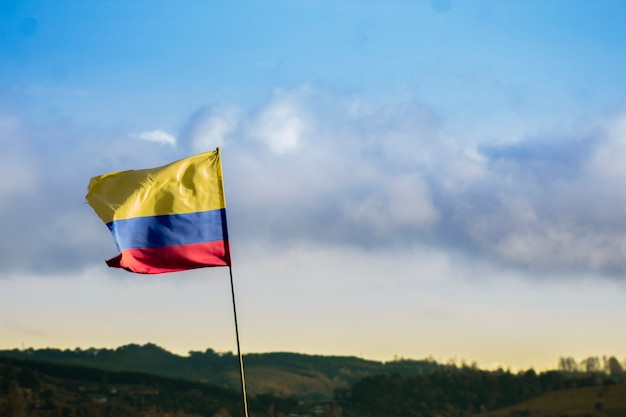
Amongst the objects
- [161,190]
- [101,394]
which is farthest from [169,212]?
[101,394]

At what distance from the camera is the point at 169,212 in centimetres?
2780

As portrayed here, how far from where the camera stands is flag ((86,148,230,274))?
2744cm

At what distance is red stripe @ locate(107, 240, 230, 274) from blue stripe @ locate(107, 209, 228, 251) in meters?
0.16

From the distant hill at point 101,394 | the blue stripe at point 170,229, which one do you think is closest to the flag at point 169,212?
the blue stripe at point 170,229

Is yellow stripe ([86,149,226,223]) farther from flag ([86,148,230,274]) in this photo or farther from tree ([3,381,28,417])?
tree ([3,381,28,417])

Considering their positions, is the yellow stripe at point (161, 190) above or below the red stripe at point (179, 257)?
above

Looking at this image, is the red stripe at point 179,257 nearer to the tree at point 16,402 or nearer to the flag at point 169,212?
the flag at point 169,212

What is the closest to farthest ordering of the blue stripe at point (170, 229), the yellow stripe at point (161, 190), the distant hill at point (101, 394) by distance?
the blue stripe at point (170, 229) < the yellow stripe at point (161, 190) < the distant hill at point (101, 394)

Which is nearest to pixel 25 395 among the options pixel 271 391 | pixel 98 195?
pixel 271 391

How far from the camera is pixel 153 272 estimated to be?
1079 inches

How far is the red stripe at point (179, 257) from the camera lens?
27406 mm

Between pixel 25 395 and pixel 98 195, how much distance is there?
74.5 metres

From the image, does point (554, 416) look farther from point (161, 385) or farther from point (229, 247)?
point (229, 247)

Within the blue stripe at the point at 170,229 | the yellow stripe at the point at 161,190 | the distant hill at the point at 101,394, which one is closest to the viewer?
the blue stripe at the point at 170,229
